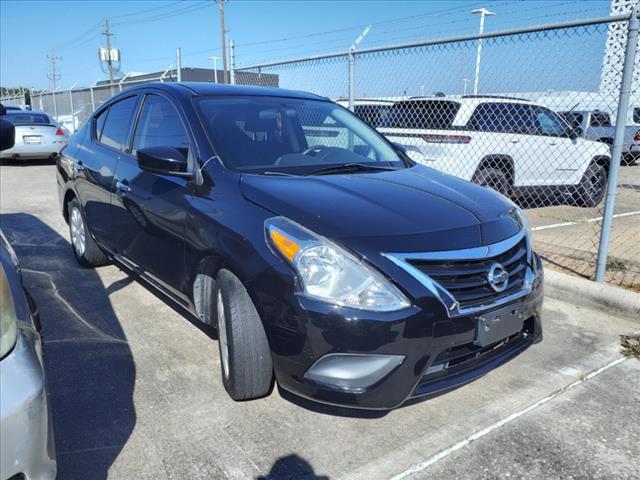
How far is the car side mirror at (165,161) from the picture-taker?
2.88 m

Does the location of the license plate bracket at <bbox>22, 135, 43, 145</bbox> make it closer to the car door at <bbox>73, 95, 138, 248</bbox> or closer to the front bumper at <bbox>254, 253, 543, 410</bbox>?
the car door at <bbox>73, 95, 138, 248</bbox>

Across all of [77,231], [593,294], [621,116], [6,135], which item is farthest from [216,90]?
[593,294]

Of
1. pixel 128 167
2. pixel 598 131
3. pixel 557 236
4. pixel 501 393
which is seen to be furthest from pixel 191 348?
pixel 598 131

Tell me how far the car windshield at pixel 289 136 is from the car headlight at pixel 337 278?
2.66ft

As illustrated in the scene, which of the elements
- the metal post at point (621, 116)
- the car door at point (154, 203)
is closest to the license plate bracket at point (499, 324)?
the car door at point (154, 203)

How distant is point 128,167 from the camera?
3.64m

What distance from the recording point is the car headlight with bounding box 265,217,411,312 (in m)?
2.15

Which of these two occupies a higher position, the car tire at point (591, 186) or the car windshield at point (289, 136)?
the car windshield at point (289, 136)

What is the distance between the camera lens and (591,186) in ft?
28.1

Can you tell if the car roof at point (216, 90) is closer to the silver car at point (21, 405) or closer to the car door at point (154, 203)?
the car door at point (154, 203)

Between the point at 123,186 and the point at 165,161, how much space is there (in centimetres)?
91

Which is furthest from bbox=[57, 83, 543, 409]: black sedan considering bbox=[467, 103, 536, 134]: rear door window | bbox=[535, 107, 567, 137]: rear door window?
bbox=[535, 107, 567, 137]: rear door window

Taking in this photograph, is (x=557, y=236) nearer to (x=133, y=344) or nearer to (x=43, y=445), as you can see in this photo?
(x=133, y=344)

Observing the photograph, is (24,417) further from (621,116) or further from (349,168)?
(621,116)
